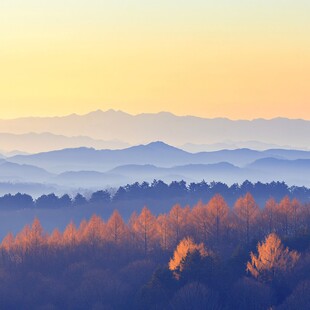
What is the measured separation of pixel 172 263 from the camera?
76688 millimetres

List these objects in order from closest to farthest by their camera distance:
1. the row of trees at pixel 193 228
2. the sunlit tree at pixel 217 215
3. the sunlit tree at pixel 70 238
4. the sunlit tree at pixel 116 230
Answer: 1. the sunlit tree at pixel 217 215
2. the row of trees at pixel 193 228
3. the sunlit tree at pixel 116 230
4. the sunlit tree at pixel 70 238

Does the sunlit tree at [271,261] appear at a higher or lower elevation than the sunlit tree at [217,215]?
lower

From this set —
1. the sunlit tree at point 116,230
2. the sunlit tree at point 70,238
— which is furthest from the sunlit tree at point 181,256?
the sunlit tree at point 70,238

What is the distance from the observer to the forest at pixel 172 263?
72.1 meters

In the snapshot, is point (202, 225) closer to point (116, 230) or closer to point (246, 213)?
point (246, 213)

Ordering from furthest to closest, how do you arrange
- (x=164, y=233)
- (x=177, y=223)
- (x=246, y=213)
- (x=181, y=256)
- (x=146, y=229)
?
(x=177, y=223) → (x=146, y=229) → (x=246, y=213) → (x=164, y=233) → (x=181, y=256)

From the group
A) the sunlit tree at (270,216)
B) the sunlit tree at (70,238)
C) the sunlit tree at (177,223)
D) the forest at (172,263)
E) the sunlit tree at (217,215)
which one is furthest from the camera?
the sunlit tree at (70,238)

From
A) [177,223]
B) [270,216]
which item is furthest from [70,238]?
[270,216]

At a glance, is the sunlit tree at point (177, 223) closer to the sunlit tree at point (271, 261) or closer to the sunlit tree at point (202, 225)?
the sunlit tree at point (202, 225)

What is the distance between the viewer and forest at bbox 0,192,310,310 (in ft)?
237

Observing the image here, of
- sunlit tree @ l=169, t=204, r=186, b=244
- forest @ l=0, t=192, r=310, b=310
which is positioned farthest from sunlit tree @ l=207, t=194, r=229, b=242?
sunlit tree @ l=169, t=204, r=186, b=244

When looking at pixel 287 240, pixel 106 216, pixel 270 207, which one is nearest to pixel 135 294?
pixel 287 240

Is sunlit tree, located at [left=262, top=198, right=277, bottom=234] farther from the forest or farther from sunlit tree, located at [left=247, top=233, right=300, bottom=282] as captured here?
sunlit tree, located at [left=247, top=233, right=300, bottom=282]

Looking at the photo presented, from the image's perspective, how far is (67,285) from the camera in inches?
3519
